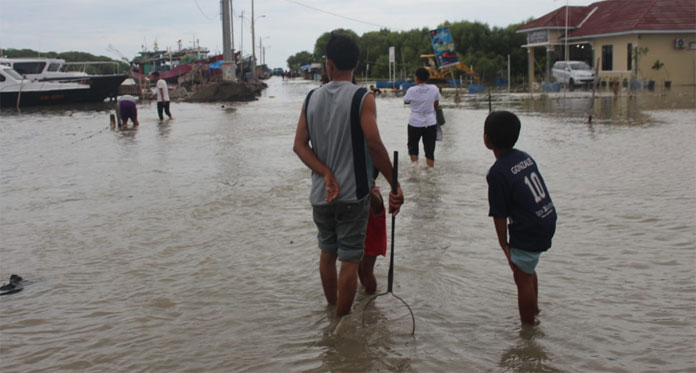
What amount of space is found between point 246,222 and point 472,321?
3.33 m

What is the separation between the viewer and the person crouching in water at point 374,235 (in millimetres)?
3766

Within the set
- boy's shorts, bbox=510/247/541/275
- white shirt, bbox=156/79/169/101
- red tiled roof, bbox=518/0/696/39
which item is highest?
red tiled roof, bbox=518/0/696/39

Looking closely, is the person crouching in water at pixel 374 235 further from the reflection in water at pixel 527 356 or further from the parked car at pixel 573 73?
the parked car at pixel 573 73

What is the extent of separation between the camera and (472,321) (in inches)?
150

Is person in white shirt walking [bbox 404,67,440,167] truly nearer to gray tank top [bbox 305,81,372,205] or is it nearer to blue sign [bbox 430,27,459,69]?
gray tank top [bbox 305,81,372,205]

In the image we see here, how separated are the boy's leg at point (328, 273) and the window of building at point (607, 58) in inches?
1540

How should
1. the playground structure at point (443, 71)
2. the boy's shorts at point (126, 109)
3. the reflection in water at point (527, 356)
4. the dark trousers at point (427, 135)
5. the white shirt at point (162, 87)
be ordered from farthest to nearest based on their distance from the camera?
→ the playground structure at point (443, 71), the white shirt at point (162, 87), the boy's shorts at point (126, 109), the dark trousers at point (427, 135), the reflection in water at point (527, 356)

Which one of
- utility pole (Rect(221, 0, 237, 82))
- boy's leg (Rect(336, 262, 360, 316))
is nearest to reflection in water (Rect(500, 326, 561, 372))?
boy's leg (Rect(336, 262, 360, 316))

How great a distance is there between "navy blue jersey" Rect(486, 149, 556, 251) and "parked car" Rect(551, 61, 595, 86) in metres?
34.9

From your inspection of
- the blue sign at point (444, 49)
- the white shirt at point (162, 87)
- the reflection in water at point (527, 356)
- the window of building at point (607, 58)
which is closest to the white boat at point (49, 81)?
the white shirt at point (162, 87)

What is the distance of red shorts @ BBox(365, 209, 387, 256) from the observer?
391 centimetres

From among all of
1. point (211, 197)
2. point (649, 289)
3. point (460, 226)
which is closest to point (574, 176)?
point (460, 226)

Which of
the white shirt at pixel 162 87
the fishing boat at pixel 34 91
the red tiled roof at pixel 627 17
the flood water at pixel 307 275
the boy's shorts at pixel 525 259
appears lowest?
the flood water at pixel 307 275

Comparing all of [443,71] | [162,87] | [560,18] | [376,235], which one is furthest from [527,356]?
[560,18]
